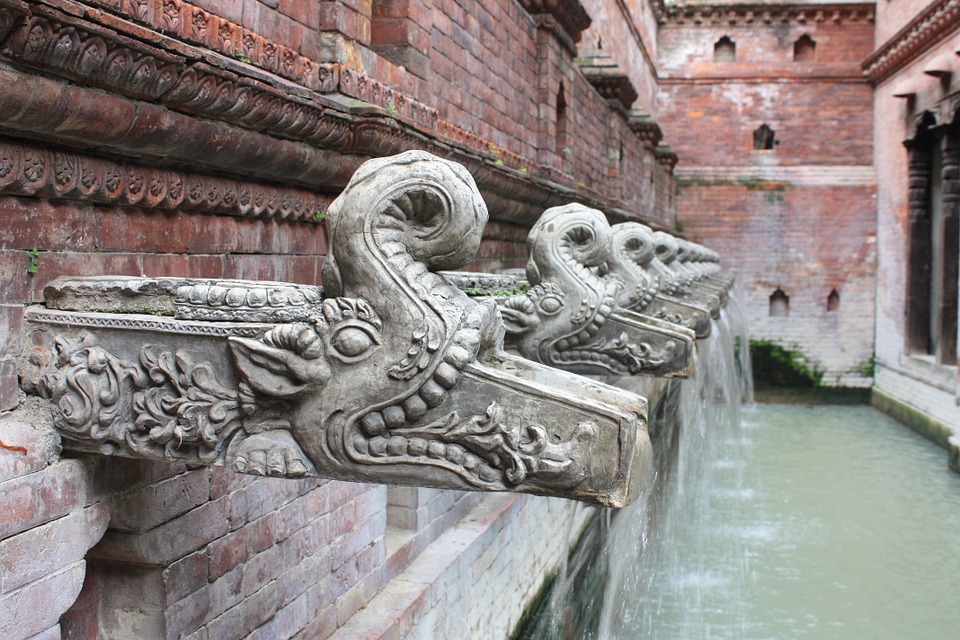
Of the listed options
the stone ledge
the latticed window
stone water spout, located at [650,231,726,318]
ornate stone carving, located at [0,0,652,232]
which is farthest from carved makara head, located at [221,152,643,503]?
the latticed window

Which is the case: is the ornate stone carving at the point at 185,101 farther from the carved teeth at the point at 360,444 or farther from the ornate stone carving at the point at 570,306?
the carved teeth at the point at 360,444

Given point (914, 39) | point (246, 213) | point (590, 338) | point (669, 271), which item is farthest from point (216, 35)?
point (914, 39)

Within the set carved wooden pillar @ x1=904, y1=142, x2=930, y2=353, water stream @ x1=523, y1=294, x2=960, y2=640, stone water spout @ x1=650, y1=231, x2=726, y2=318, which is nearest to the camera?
stone water spout @ x1=650, y1=231, x2=726, y2=318

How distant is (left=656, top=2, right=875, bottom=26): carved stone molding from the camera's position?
2378 cm

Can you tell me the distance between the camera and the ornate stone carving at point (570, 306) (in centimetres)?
460

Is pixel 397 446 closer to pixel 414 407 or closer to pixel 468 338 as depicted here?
pixel 414 407

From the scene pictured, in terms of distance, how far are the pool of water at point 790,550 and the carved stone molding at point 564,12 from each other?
16.0ft

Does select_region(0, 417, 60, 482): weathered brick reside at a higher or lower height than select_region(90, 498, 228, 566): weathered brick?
higher

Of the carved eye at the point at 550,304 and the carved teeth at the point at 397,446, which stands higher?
the carved eye at the point at 550,304

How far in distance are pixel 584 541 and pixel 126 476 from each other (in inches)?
272

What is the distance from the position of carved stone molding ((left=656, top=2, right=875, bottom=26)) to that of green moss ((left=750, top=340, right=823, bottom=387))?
789 centimetres

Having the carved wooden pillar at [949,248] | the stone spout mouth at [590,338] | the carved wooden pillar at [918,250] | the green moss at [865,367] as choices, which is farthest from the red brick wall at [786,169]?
the stone spout mouth at [590,338]

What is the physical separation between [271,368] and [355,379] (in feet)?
0.65

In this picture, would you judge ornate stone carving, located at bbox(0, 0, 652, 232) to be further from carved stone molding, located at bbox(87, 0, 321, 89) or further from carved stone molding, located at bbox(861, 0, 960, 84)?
carved stone molding, located at bbox(861, 0, 960, 84)
